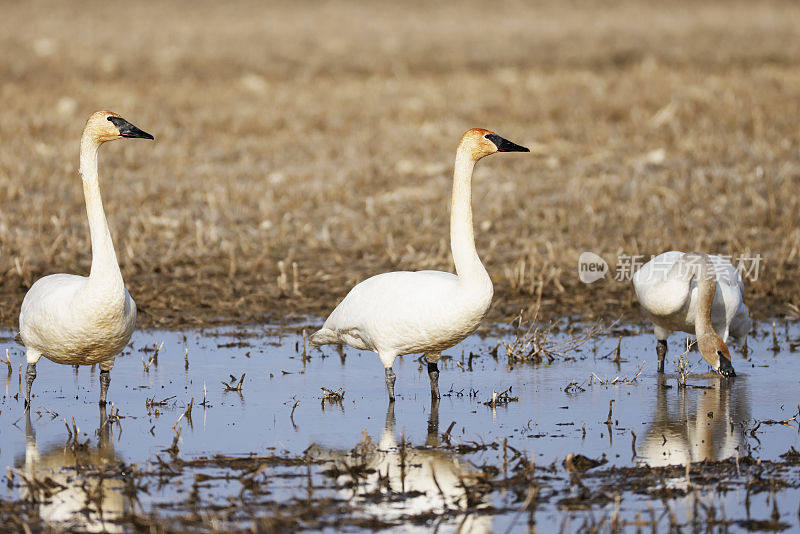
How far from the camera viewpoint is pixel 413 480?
5.54m

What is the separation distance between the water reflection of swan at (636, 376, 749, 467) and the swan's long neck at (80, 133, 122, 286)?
322 centimetres

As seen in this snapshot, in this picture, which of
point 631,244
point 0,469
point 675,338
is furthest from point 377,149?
point 0,469

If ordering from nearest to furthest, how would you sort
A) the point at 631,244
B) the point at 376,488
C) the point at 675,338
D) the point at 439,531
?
the point at 439,531 → the point at 376,488 → the point at 675,338 → the point at 631,244

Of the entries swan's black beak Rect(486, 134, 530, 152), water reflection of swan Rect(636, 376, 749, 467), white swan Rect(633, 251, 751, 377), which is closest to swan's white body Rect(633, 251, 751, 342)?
white swan Rect(633, 251, 751, 377)

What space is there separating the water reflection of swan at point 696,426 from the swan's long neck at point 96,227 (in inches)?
127

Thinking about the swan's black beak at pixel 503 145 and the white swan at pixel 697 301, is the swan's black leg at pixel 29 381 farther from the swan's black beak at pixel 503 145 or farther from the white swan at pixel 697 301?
the white swan at pixel 697 301

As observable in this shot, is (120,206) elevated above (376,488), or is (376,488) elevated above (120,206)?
(120,206)

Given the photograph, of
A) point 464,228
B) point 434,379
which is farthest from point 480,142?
point 434,379

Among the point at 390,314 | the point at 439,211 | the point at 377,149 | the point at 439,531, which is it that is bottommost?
the point at 439,531

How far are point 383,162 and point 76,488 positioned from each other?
36.3 ft

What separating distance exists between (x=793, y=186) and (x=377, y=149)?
585cm

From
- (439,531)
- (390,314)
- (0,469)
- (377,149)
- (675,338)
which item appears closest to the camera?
(439,531)

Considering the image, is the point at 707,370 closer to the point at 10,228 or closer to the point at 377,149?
the point at 10,228

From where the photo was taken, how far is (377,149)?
16.8 m
